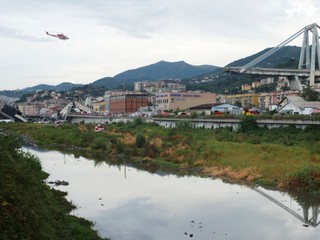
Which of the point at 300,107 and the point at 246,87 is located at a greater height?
the point at 246,87

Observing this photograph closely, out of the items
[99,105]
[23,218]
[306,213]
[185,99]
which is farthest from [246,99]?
[23,218]

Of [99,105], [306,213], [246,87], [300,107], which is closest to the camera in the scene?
[306,213]

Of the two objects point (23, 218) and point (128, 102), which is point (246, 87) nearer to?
point (128, 102)

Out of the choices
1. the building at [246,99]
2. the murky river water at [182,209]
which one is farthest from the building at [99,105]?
the murky river water at [182,209]

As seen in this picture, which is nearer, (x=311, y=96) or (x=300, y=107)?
(x=300, y=107)

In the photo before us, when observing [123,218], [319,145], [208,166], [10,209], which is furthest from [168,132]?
[10,209]

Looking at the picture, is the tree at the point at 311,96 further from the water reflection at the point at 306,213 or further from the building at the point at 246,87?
the building at the point at 246,87
